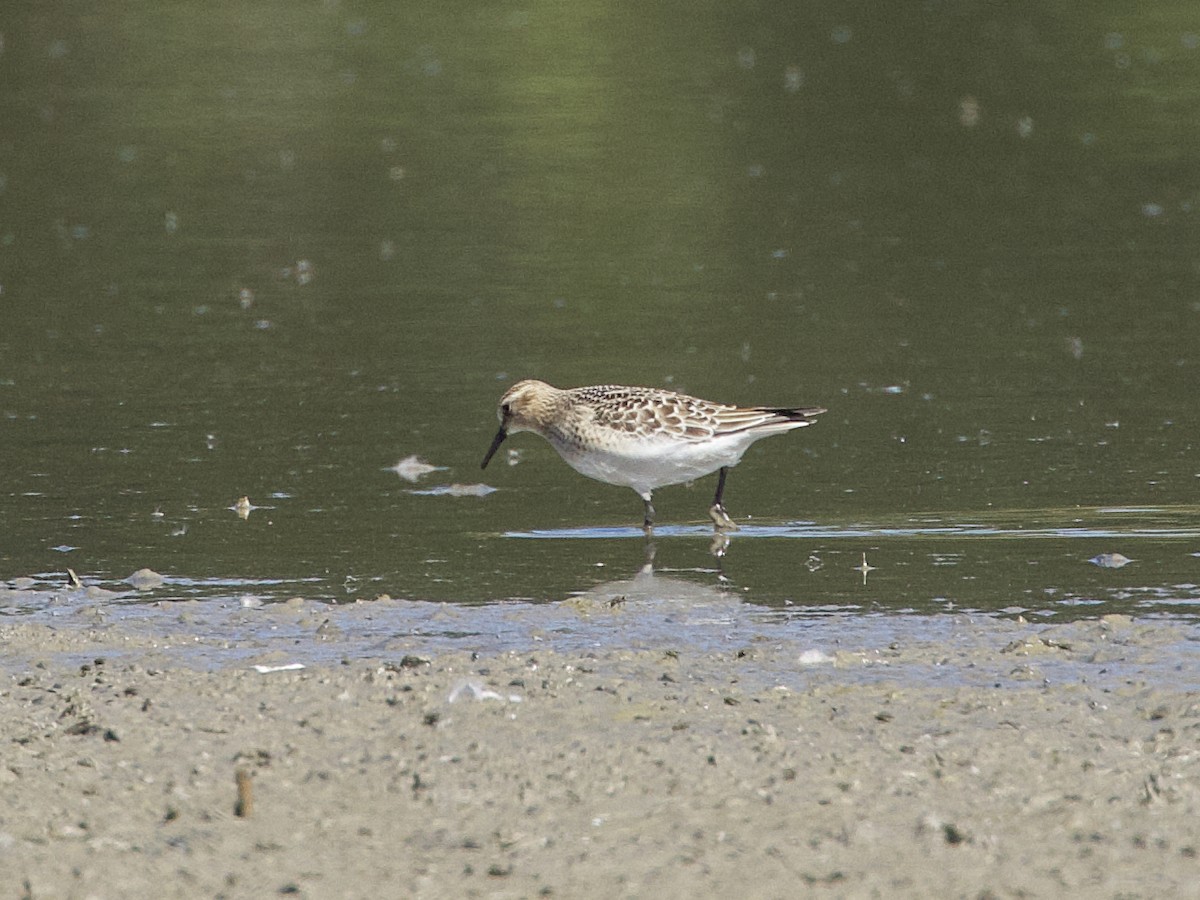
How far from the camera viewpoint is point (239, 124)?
25.1 m

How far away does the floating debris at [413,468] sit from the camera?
11.1 metres

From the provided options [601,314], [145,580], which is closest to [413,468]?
[145,580]

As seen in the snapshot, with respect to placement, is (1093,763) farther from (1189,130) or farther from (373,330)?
(1189,130)

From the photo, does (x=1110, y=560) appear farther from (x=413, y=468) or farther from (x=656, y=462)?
(x=413, y=468)

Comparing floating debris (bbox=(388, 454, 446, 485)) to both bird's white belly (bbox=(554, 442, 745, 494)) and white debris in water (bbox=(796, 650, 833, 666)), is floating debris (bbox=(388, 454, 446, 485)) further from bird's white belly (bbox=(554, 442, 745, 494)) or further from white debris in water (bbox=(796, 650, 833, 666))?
white debris in water (bbox=(796, 650, 833, 666))

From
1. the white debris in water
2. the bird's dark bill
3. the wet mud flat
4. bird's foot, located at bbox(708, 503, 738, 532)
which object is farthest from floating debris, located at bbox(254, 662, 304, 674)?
the bird's dark bill

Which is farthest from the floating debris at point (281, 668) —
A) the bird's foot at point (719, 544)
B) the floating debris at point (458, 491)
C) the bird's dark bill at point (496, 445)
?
the bird's dark bill at point (496, 445)

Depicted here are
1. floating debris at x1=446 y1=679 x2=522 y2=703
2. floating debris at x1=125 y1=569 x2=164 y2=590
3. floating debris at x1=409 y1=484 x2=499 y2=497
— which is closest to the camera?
floating debris at x1=446 y1=679 x2=522 y2=703

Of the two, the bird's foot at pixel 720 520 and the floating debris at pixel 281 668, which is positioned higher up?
the floating debris at pixel 281 668

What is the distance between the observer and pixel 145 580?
8.98 metres

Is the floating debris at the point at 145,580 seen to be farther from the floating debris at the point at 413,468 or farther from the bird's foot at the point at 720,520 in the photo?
the bird's foot at the point at 720,520

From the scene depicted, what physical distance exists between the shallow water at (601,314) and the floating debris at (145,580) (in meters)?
0.08

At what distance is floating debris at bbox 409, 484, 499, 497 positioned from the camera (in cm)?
1074

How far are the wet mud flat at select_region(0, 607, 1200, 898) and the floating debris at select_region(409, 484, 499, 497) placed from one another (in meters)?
3.03
